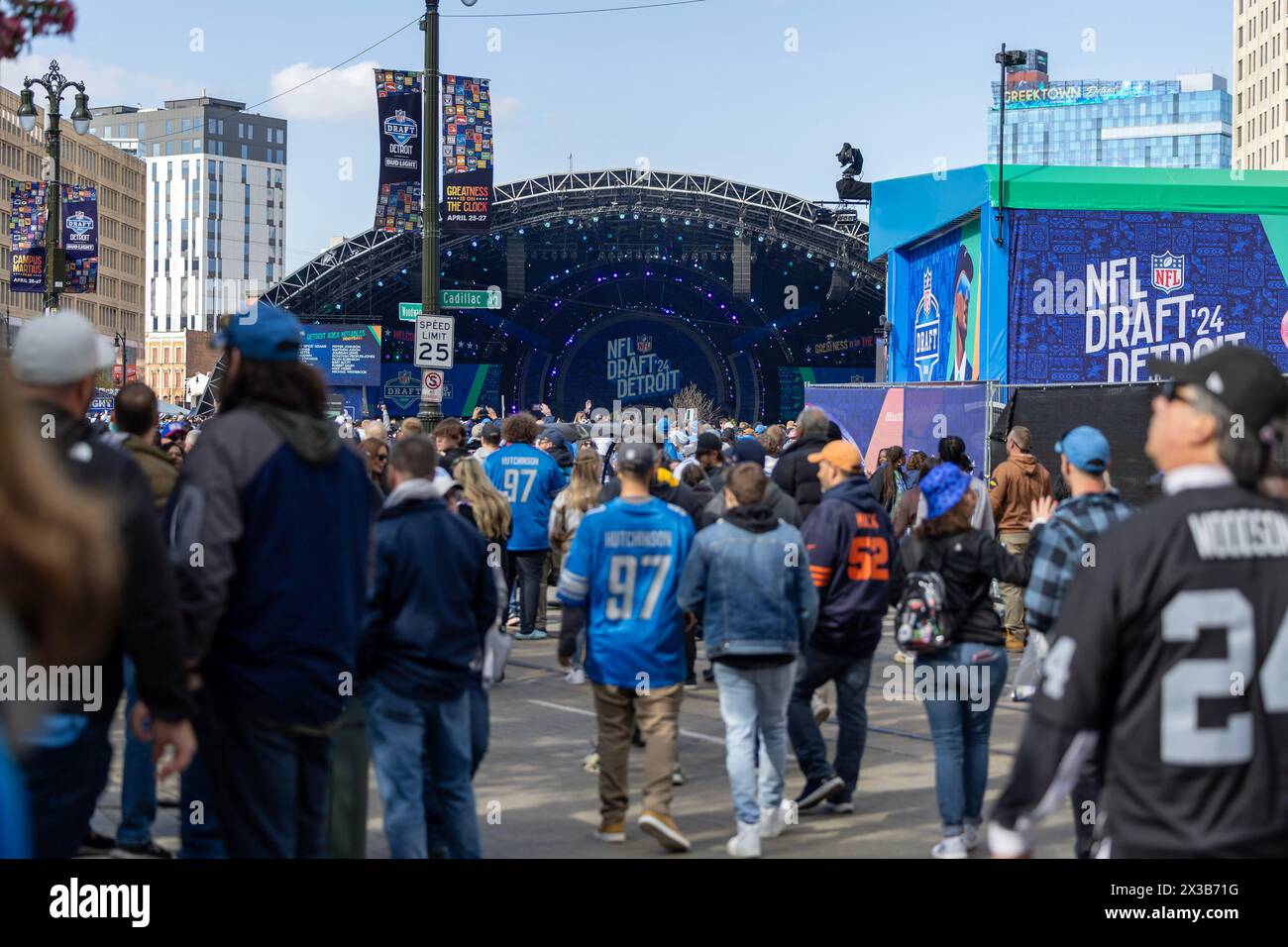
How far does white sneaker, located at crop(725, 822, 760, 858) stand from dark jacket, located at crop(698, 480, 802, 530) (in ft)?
7.99

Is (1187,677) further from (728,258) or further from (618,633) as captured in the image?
(728,258)

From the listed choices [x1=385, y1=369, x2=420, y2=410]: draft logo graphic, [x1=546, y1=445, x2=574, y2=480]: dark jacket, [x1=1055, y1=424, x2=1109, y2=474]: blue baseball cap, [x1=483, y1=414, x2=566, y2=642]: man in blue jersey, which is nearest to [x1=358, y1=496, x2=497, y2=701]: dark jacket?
[x1=1055, y1=424, x2=1109, y2=474]: blue baseball cap

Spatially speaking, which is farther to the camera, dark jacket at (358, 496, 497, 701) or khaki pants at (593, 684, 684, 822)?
khaki pants at (593, 684, 684, 822)

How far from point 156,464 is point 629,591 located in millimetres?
2459

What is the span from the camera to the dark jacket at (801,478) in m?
11.7

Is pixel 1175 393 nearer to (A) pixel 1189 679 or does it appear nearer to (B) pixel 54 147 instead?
(A) pixel 1189 679

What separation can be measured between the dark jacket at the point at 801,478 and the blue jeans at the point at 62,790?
26.2 feet

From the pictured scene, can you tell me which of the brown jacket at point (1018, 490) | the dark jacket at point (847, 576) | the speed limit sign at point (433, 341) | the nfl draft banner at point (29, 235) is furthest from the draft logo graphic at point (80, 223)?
the dark jacket at point (847, 576)

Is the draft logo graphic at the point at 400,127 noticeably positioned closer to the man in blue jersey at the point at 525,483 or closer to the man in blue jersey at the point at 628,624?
the man in blue jersey at the point at 525,483

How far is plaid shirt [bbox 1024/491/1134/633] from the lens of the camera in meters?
6.50

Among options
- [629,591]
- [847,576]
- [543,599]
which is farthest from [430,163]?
[629,591]

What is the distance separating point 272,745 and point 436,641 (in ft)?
4.52

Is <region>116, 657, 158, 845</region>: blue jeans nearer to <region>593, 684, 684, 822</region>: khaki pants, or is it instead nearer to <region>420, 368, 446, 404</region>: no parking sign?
<region>593, 684, 684, 822</region>: khaki pants

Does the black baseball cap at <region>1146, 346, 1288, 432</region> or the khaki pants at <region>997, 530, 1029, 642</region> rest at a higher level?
the black baseball cap at <region>1146, 346, 1288, 432</region>
